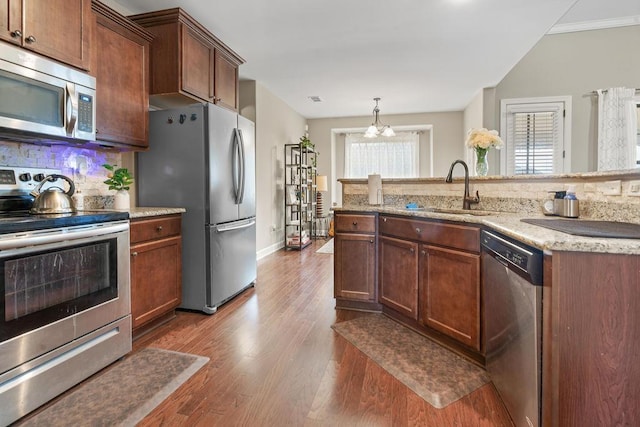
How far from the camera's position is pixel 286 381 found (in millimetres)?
1785

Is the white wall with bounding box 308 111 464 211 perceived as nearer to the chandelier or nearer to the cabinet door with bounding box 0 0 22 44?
the chandelier

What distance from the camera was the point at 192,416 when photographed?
1509 millimetres

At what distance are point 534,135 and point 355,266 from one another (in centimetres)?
406

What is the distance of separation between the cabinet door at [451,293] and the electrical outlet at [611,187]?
2.32 ft

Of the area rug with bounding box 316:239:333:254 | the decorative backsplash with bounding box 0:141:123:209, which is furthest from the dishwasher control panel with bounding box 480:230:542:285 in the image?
the area rug with bounding box 316:239:333:254

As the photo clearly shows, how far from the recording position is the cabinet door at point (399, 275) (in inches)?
90.9

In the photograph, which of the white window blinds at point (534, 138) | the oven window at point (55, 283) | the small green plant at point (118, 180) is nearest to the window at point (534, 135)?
the white window blinds at point (534, 138)

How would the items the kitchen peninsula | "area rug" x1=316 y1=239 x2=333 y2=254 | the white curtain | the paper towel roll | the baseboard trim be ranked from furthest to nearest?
"area rug" x1=316 y1=239 x2=333 y2=254, the baseboard trim, the white curtain, the paper towel roll, the kitchen peninsula

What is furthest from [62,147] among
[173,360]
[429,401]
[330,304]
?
[429,401]

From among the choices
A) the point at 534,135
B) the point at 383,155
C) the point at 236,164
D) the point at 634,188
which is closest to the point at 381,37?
the point at 236,164

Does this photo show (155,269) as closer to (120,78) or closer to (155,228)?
(155,228)

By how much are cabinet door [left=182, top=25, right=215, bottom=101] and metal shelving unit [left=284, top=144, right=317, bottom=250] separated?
2.71 metres

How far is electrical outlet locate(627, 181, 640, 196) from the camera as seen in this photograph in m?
1.49

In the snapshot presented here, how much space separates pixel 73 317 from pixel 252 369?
38.8 inches
